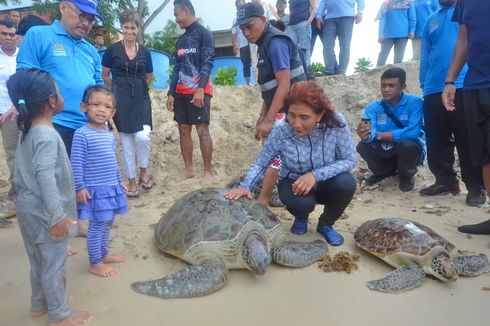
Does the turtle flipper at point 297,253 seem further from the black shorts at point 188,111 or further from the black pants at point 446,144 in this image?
the black shorts at point 188,111

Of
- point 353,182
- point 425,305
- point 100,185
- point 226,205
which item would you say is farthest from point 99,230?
point 425,305

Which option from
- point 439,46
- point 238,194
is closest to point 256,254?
point 238,194

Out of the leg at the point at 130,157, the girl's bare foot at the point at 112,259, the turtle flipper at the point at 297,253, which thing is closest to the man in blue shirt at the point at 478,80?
the turtle flipper at the point at 297,253

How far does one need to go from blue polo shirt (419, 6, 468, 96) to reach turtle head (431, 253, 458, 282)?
6.20ft

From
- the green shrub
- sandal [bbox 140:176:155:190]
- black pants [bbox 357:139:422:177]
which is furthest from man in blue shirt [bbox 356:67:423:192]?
the green shrub

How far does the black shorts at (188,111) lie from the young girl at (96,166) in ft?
5.99

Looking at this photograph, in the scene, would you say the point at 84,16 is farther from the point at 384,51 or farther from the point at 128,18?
the point at 384,51

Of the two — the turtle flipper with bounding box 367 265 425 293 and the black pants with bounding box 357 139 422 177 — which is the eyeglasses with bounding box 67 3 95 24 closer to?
the turtle flipper with bounding box 367 265 425 293

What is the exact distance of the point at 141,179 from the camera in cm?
426

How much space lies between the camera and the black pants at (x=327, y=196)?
8.77 ft

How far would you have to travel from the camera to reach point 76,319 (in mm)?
1896

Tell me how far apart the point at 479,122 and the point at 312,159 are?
1187 millimetres

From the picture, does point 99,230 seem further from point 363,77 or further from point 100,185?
point 363,77

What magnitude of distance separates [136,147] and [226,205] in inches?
69.9
